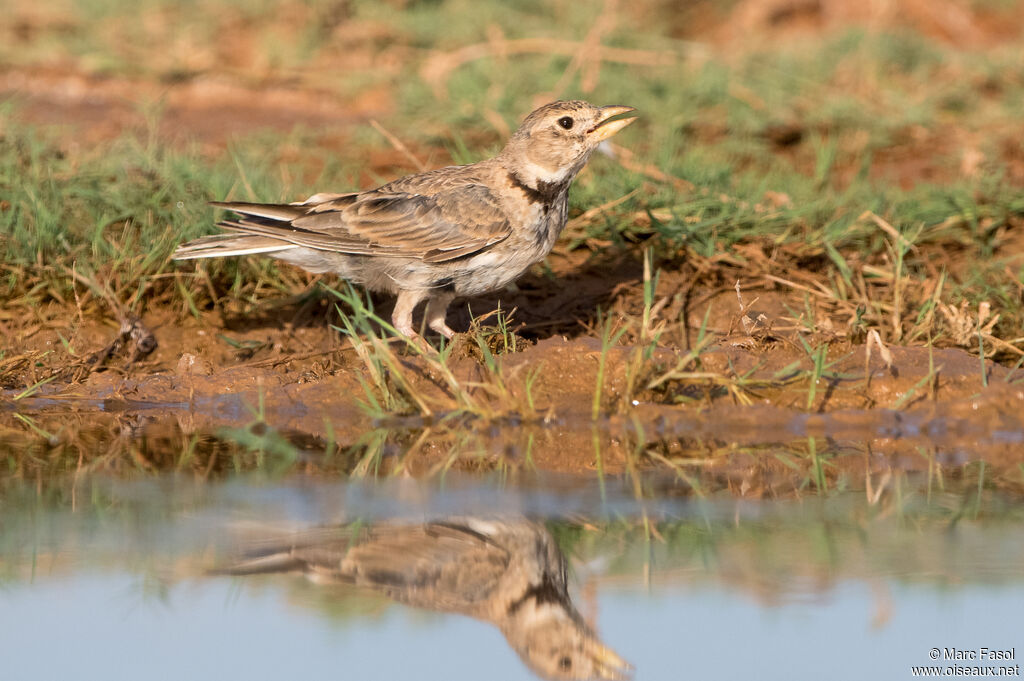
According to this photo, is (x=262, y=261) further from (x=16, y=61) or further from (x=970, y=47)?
(x=970, y=47)

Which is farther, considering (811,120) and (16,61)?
(16,61)

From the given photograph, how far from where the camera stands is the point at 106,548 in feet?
11.6

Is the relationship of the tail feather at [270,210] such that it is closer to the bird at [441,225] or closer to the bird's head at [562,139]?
the bird at [441,225]

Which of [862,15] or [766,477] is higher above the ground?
[862,15]

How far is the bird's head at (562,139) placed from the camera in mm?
6059

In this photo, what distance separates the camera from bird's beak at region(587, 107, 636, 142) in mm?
6047

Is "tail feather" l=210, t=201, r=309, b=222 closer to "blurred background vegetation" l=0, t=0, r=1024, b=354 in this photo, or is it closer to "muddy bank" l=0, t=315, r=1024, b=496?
"blurred background vegetation" l=0, t=0, r=1024, b=354

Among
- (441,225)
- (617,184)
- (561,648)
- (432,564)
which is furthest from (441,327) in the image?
(561,648)

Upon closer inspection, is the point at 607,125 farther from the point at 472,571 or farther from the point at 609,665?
the point at 609,665

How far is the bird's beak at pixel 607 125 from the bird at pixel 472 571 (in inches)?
107

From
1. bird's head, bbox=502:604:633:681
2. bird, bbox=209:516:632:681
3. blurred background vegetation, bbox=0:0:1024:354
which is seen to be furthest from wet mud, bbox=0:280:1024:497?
bird's head, bbox=502:604:633:681

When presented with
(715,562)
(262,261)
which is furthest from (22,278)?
(715,562)

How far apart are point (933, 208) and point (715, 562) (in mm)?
4280

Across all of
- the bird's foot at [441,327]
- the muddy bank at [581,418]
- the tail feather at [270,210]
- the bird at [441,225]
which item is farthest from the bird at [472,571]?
the tail feather at [270,210]
